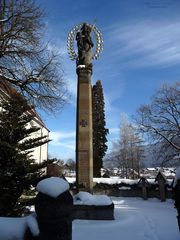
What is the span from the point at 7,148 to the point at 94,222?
17.4 ft

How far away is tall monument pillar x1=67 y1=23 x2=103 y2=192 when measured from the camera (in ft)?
58.5

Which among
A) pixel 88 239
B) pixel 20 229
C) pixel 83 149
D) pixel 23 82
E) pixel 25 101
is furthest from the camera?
pixel 83 149

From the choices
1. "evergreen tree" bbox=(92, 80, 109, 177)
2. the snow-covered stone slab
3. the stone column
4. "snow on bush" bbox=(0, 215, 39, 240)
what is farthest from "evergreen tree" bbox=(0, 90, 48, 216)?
"evergreen tree" bbox=(92, 80, 109, 177)

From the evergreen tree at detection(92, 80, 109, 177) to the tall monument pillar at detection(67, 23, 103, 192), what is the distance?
58.2 ft

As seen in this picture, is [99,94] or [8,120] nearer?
[8,120]

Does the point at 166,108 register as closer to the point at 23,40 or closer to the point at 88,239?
the point at 23,40

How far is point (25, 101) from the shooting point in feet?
42.2

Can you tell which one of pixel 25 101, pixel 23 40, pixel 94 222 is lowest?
pixel 94 222

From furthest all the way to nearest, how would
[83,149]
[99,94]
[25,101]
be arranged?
[99,94]
[83,149]
[25,101]

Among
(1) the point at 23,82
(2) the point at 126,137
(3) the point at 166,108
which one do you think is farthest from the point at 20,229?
(2) the point at 126,137

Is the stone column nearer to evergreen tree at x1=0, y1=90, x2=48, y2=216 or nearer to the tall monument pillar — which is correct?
the tall monument pillar

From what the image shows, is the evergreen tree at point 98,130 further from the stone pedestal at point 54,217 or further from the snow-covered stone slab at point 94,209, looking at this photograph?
the stone pedestal at point 54,217

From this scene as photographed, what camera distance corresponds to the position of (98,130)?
123ft

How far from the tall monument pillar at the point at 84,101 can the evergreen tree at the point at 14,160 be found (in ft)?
19.0
